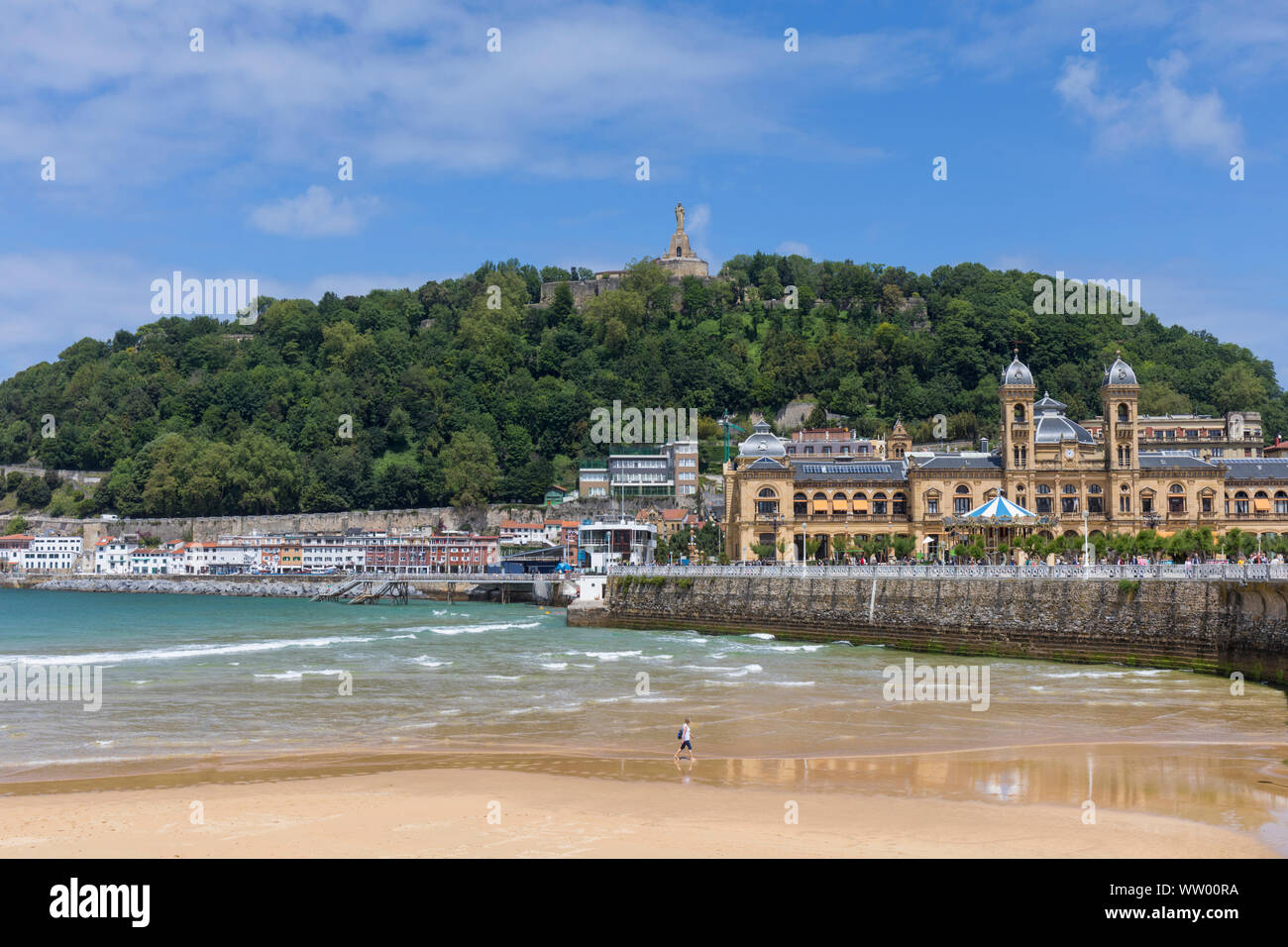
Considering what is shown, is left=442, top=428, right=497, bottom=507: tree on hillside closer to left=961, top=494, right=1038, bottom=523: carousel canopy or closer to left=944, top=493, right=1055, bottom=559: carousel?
left=944, top=493, right=1055, bottom=559: carousel

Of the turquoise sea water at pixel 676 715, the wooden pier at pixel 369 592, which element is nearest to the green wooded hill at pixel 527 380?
the wooden pier at pixel 369 592

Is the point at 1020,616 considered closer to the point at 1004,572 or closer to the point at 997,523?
the point at 1004,572

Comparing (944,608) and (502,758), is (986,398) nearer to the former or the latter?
(944,608)

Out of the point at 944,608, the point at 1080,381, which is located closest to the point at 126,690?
the point at 944,608

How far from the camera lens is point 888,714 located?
32.1 meters

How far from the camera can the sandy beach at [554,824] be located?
57.6ft

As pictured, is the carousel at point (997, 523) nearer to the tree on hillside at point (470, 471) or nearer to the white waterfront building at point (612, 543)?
the white waterfront building at point (612, 543)

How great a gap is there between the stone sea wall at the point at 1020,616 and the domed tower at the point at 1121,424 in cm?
3074

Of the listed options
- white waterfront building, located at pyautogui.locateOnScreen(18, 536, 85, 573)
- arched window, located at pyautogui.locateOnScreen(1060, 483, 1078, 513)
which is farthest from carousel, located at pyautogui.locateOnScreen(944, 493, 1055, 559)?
white waterfront building, located at pyautogui.locateOnScreen(18, 536, 85, 573)

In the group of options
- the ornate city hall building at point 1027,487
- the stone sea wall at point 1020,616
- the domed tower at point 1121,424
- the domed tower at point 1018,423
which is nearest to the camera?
the stone sea wall at point 1020,616

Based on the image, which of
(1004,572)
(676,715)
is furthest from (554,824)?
(1004,572)

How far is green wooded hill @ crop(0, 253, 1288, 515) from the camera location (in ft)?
490

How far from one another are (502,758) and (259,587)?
109 m

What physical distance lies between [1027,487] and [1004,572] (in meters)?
33.2
